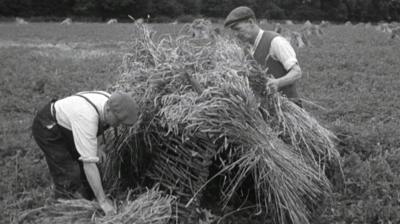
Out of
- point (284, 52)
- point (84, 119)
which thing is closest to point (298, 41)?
point (284, 52)

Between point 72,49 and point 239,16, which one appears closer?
point 239,16

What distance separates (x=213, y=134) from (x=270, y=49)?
135 cm

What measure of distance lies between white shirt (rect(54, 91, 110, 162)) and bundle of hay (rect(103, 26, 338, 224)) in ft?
1.33

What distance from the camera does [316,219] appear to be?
4.14 m

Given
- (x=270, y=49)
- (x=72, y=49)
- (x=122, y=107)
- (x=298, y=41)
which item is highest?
(x=270, y=49)

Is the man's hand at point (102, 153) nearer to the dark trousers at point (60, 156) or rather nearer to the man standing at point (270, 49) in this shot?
the dark trousers at point (60, 156)

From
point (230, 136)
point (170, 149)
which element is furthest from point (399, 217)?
point (170, 149)

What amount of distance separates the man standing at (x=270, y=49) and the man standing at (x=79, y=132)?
1.44m

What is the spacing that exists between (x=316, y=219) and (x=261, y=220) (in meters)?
0.48

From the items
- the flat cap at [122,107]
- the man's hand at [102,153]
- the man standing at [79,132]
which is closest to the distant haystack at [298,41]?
the man's hand at [102,153]

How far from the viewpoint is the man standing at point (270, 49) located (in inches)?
176

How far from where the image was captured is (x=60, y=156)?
4.24 meters

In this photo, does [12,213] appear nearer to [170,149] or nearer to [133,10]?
[170,149]

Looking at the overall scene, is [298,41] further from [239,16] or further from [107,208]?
[107,208]
